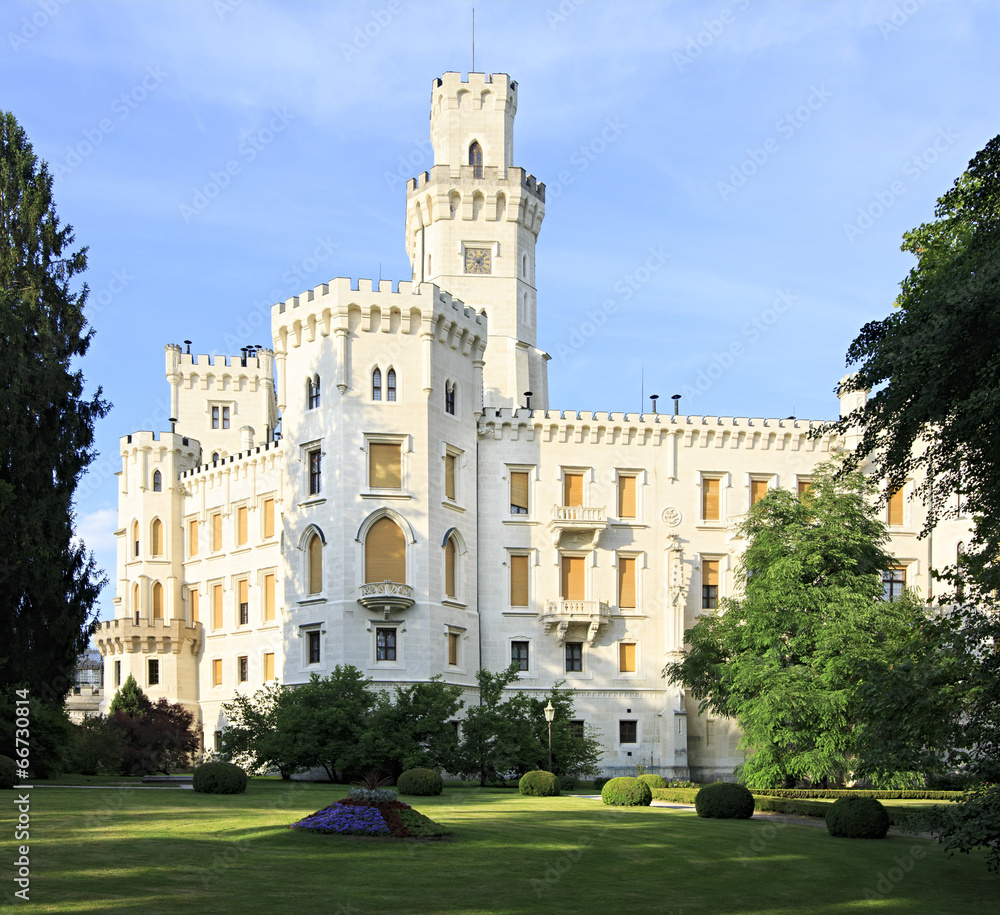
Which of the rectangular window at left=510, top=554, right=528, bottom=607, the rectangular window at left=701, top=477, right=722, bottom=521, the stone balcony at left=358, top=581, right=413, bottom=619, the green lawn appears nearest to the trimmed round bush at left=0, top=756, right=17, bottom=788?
the green lawn

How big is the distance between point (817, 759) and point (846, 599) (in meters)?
6.24

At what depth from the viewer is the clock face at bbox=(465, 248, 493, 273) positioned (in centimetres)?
6725

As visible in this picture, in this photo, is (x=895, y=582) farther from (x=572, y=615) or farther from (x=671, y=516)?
(x=572, y=615)

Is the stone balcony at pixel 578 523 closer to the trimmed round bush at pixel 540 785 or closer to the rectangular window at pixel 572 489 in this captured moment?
the rectangular window at pixel 572 489

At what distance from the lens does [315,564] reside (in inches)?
1973

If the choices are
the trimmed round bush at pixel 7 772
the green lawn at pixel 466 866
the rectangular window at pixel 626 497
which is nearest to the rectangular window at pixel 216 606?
the rectangular window at pixel 626 497

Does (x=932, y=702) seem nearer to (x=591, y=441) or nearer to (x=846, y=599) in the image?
(x=846, y=599)

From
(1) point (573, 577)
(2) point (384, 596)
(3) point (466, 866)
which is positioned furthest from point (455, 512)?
(3) point (466, 866)

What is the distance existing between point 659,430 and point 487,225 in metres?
17.7

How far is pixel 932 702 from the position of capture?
22719mm

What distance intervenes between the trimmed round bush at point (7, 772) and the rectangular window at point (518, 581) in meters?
27.0

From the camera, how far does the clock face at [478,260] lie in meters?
67.2

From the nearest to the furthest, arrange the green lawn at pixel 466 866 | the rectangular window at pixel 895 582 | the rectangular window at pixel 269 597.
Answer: the green lawn at pixel 466 866, the rectangular window at pixel 895 582, the rectangular window at pixel 269 597

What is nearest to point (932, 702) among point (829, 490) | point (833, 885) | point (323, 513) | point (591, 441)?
point (833, 885)
